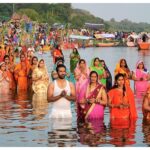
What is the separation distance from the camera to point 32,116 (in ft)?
43.2

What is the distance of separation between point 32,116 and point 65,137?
2.54m

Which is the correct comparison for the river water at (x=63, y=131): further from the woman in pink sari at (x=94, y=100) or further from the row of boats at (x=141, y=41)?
the row of boats at (x=141, y=41)

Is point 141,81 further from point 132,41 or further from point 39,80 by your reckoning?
point 132,41

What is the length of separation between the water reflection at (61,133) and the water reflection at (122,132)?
2.15 feet

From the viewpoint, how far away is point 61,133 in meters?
11.1

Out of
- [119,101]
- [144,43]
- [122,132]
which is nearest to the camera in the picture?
[122,132]

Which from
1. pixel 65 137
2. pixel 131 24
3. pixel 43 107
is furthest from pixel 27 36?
pixel 131 24

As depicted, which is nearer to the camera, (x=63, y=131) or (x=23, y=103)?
(x=63, y=131)

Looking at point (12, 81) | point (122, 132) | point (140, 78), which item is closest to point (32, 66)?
point (12, 81)

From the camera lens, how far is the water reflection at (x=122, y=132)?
10.3m

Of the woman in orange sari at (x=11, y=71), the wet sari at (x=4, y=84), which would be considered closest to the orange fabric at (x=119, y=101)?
the wet sari at (x=4, y=84)

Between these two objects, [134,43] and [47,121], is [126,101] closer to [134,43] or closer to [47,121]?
[47,121]

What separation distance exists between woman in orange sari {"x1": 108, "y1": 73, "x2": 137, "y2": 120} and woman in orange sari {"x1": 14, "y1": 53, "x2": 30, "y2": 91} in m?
7.30

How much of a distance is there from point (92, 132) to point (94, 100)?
859 mm
